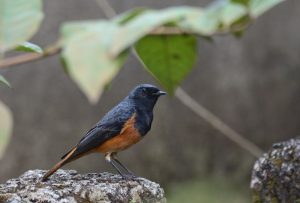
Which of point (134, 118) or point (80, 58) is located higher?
point (134, 118)

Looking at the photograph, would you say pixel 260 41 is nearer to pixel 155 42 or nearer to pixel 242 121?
pixel 242 121

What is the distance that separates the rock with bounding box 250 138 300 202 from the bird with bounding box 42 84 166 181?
0.56 m

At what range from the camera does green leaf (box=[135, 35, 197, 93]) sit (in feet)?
2.36

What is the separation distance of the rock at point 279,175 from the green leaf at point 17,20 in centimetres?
233

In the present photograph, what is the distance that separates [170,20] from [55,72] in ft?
18.5

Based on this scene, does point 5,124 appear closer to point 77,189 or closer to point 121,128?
point 77,189

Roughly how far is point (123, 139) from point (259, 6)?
2.63 m

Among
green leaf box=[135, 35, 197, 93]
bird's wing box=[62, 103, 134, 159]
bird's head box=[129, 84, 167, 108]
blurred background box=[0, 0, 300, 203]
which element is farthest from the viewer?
blurred background box=[0, 0, 300, 203]

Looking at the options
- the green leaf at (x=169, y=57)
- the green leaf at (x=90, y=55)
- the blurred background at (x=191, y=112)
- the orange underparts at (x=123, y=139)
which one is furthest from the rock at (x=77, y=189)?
the blurred background at (x=191, y=112)

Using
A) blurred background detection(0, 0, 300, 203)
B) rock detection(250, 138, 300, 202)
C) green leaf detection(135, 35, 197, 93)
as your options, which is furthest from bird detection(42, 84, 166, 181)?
blurred background detection(0, 0, 300, 203)

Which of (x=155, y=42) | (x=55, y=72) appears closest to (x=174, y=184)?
(x=55, y=72)

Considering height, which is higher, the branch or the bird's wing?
the bird's wing

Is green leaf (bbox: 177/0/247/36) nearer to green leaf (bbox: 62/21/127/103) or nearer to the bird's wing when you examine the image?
green leaf (bbox: 62/21/127/103)

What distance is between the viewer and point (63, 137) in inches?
245
